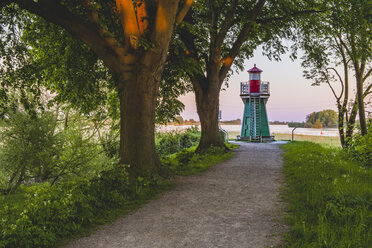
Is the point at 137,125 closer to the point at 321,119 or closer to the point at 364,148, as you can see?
the point at 364,148

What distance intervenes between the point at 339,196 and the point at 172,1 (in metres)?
5.89

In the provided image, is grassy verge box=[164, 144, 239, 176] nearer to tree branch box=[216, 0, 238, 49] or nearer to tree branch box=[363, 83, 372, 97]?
tree branch box=[216, 0, 238, 49]

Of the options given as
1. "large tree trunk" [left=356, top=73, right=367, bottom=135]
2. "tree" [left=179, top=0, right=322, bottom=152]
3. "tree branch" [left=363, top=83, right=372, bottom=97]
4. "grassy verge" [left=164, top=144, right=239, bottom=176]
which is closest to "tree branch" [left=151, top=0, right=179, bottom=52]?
"grassy verge" [left=164, top=144, right=239, bottom=176]

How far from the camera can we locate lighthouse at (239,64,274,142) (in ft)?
96.3

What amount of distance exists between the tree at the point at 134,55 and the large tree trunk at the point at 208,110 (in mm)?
7306

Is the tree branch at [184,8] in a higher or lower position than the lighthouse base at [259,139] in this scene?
higher

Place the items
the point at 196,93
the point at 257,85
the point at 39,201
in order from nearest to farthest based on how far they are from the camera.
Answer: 1. the point at 39,201
2. the point at 196,93
3. the point at 257,85

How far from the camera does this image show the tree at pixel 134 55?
702cm

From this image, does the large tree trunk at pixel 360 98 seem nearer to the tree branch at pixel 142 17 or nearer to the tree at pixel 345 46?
the tree at pixel 345 46

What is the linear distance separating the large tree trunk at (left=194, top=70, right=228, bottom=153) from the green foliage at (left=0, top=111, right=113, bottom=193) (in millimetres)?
6334

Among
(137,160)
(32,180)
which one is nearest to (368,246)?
(137,160)

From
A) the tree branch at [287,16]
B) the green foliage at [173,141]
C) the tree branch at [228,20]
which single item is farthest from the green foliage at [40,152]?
the green foliage at [173,141]

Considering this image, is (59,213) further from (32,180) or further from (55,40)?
(55,40)

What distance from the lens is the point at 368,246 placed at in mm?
3133
